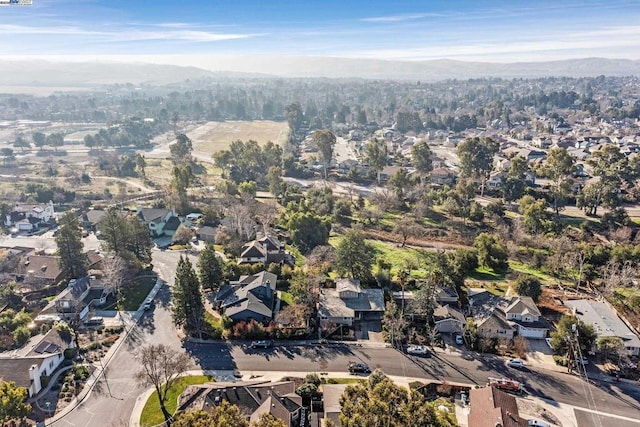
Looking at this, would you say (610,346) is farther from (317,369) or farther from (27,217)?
(27,217)

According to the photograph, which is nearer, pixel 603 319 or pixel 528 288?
pixel 603 319

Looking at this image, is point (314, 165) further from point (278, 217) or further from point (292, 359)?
point (292, 359)

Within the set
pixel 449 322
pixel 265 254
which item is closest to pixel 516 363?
pixel 449 322

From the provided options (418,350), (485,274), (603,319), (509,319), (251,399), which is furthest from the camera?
(485,274)

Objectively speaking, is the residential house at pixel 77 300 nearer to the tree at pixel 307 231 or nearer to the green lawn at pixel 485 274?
the tree at pixel 307 231

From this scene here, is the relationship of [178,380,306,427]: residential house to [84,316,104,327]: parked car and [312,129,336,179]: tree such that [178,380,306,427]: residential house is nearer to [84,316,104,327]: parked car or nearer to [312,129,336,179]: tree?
[84,316,104,327]: parked car

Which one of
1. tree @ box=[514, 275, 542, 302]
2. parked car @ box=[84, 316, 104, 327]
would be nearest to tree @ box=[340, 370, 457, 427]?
tree @ box=[514, 275, 542, 302]
